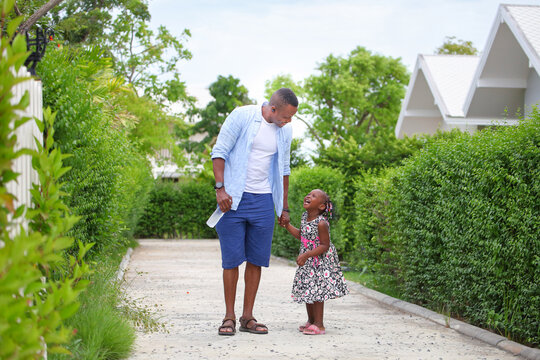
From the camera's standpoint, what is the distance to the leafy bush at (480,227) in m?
5.71

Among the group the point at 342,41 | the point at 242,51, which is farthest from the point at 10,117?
the point at 342,41

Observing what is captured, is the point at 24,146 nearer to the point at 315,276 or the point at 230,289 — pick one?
the point at 230,289

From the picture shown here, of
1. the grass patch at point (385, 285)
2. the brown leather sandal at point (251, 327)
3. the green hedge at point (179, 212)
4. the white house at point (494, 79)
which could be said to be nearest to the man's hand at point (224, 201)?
the brown leather sandal at point (251, 327)

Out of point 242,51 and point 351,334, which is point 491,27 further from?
point 242,51

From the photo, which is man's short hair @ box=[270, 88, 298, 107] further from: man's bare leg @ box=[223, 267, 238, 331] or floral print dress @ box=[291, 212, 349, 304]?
man's bare leg @ box=[223, 267, 238, 331]

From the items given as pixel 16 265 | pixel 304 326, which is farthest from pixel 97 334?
pixel 16 265

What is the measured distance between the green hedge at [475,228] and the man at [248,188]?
78.4 inches

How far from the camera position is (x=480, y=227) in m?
6.49

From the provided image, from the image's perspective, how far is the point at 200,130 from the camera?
47312 mm

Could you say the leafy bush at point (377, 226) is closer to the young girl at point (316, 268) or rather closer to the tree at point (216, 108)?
the young girl at point (316, 268)

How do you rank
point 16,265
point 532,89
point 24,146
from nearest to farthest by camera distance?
point 16,265 < point 24,146 < point 532,89

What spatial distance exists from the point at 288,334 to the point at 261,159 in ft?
5.74

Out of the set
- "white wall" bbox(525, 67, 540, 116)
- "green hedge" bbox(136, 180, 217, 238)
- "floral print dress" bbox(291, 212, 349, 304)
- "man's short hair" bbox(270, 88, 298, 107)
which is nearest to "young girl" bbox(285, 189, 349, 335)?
"floral print dress" bbox(291, 212, 349, 304)

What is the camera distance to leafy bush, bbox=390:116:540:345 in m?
5.71
